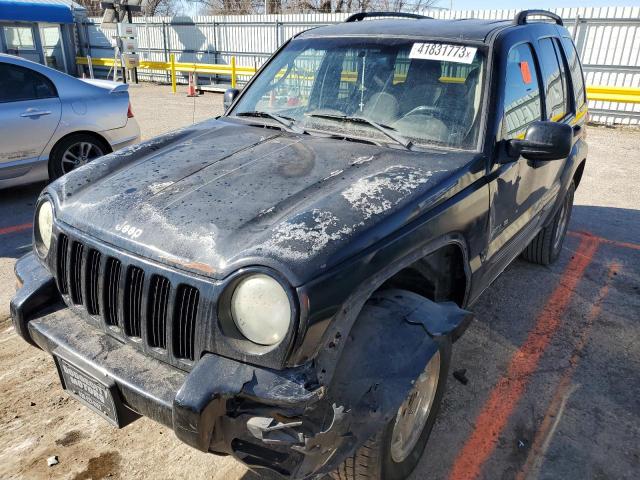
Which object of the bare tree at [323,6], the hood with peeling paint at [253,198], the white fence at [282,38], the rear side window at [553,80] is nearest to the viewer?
A: the hood with peeling paint at [253,198]

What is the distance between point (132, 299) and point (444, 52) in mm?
2215

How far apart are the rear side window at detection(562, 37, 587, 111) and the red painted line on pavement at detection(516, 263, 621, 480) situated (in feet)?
5.82

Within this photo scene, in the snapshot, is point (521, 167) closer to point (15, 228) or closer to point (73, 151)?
point (15, 228)

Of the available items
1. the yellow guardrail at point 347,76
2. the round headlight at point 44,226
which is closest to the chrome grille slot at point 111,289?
the round headlight at point 44,226

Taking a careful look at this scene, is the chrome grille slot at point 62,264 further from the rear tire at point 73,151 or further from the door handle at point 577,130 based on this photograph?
the rear tire at point 73,151

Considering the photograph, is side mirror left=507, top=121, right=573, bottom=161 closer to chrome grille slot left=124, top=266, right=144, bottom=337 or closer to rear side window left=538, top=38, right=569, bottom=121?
rear side window left=538, top=38, right=569, bottom=121

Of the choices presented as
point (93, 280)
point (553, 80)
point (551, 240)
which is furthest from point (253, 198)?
point (551, 240)

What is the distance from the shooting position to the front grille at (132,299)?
1989 millimetres

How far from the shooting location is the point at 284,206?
2.24 meters

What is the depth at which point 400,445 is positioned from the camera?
2420 mm

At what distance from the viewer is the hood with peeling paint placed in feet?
6.42

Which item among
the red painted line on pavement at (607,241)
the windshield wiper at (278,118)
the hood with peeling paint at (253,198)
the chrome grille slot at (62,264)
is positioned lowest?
the red painted line on pavement at (607,241)

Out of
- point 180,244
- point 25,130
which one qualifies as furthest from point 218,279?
point 25,130

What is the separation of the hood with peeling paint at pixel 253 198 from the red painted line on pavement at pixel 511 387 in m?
1.30
